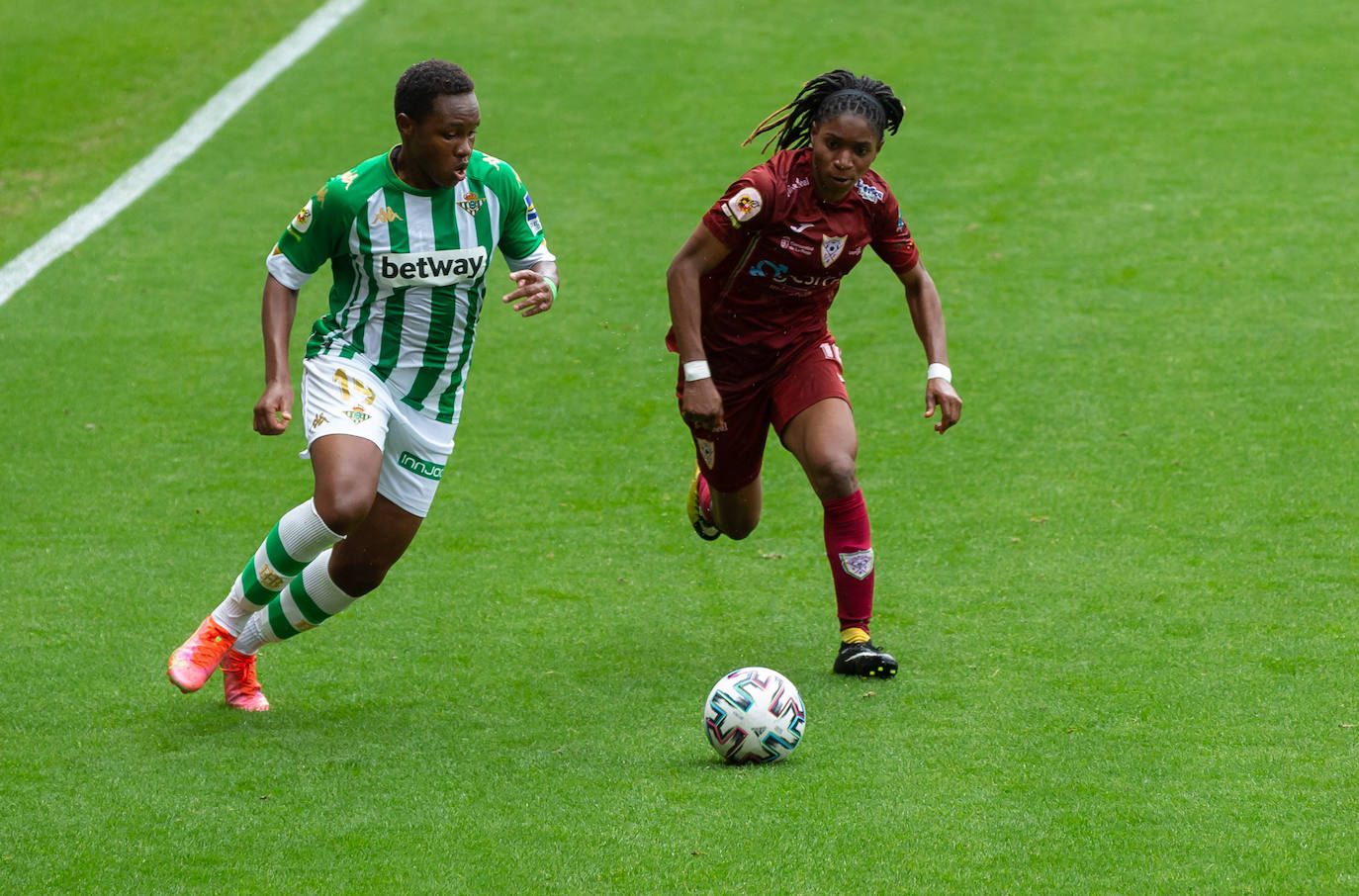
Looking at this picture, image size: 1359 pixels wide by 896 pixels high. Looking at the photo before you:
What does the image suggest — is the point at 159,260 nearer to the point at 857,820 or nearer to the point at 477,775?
the point at 477,775

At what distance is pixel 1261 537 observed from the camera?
695cm

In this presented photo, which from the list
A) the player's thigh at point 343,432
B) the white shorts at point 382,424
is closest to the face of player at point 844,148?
the white shorts at point 382,424

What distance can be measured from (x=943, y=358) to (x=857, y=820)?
1.99m

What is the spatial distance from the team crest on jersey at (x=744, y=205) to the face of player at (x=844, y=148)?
24cm

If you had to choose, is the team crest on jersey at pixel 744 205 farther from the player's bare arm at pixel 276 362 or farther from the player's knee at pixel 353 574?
the player's knee at pixel 353 574

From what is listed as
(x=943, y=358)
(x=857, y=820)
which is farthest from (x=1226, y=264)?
(x=857, y=820)

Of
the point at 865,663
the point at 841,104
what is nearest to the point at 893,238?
the point at 841,104

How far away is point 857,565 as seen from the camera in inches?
224

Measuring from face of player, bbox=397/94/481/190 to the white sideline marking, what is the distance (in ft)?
21.7

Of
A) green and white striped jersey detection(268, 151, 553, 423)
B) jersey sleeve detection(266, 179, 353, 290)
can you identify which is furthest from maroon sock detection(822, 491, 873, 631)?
jersey sleeve detection(266, 179, 353, 290)

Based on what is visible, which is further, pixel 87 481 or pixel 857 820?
pixel 87 481

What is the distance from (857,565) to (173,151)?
9894mm

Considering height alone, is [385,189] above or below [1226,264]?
above

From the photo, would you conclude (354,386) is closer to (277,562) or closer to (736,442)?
(277,562)
